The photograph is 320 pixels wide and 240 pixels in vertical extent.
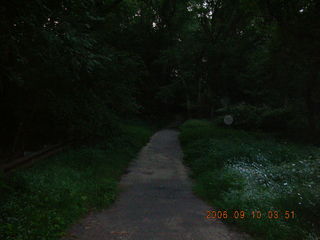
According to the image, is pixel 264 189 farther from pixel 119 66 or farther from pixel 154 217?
pixel 119 66

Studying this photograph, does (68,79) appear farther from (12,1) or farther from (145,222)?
(145,222)

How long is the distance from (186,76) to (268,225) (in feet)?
94.6

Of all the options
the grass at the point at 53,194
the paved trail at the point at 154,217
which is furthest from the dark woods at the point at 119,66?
the paved trail at the point at 154,217

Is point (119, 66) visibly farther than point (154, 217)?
Yes

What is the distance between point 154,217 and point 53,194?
2.29 metres

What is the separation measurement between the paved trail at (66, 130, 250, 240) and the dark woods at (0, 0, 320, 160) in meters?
3.25

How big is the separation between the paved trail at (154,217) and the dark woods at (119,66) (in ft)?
10.6

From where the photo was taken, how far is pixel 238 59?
25875 millimetres

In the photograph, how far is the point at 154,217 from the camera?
596cm

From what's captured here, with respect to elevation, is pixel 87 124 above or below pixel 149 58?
below

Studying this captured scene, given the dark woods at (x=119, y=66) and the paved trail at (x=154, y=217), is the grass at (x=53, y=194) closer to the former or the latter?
the paved trail at (x=154, y=217)

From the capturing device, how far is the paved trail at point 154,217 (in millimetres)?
5129

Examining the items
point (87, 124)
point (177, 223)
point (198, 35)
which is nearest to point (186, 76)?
point (198, 35)
